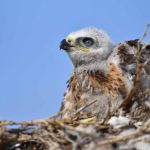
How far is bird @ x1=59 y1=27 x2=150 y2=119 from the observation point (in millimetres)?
8195

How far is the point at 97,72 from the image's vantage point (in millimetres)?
8578

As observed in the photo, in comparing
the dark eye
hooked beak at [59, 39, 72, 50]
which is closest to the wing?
the dark eye

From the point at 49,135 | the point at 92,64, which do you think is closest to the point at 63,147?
the point at 49,135

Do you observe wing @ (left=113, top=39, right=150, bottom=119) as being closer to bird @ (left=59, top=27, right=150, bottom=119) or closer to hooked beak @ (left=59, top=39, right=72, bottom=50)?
bird @ (left=59, top=27, right=150, bottom=119)

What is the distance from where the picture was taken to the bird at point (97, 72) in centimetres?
820

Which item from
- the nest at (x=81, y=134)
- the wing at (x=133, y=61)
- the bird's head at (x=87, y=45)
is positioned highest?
the bird's head at (x=87, y=45)

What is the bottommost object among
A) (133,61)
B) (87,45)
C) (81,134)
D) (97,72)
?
A: (81,134)

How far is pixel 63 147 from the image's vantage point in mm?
6270

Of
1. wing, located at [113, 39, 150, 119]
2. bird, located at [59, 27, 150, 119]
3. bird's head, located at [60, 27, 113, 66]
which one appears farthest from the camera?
bird's head, located at [60, 27, 113, 66]

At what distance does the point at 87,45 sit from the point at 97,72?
2.16 feet

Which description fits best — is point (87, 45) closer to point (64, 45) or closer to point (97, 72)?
point (64, 45)

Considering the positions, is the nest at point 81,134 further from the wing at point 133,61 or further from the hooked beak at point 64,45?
the hooked beak at point 64,45

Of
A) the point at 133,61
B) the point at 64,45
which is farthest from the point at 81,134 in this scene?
the point at 64,45

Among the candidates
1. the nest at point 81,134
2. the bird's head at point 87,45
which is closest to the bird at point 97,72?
the bird's head at point 87,45
